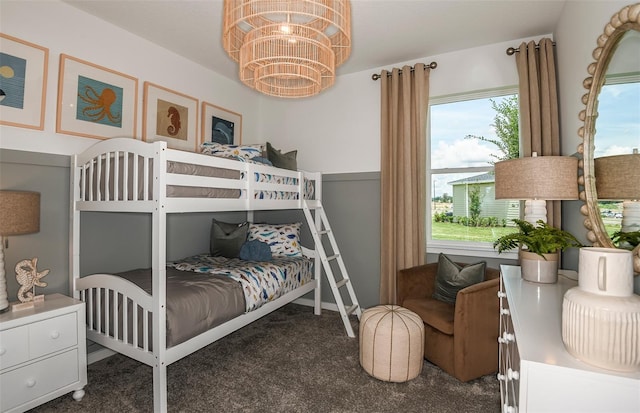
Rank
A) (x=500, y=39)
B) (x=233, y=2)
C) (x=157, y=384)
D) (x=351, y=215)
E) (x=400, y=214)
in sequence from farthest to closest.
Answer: (x=351, y=215) → (x=400, y=214) → (x=500, y=39) → (x=157, y=384) → (x=233, y=2)

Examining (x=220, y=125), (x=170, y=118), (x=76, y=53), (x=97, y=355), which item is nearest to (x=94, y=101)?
(x=76, y=53)

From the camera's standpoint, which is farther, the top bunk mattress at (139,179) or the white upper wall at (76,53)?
the white upper wall at (76,53)

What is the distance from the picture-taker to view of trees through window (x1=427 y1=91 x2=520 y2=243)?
2.98 metres

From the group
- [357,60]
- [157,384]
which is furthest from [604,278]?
[357,60]

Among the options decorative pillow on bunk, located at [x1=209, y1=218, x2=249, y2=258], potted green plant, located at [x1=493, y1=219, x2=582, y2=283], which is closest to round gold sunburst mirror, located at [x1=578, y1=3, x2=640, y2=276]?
potted green plant, located at [x1=493, y1=219, x2=582, y2=283]

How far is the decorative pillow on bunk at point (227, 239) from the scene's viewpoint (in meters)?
3.13

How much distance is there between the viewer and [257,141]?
4191 mm

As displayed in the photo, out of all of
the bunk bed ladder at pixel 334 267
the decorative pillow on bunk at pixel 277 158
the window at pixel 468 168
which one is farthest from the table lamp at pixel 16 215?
the window at pixel 468 168

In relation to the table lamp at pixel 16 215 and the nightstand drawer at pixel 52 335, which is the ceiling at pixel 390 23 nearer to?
the table lamp at pixel 16 215

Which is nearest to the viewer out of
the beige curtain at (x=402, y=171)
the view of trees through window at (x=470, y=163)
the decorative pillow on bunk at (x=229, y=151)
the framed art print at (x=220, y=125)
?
the decorative pillow on bunk at (x=229, y=151)

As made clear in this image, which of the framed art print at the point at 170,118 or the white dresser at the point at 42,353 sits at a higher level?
the framed art print at the point at 170,118

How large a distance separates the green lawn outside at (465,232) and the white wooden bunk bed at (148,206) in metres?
1.82

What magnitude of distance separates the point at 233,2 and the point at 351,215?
2502mm

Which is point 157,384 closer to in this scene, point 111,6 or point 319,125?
point 111,6
